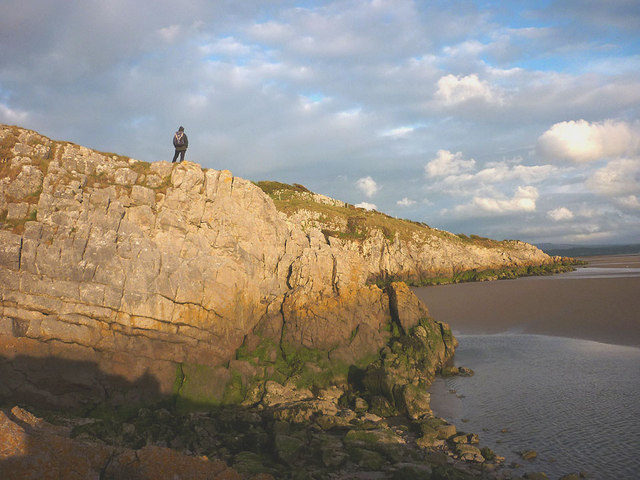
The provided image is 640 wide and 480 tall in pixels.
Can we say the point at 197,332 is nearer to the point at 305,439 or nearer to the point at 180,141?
the point at 305,439

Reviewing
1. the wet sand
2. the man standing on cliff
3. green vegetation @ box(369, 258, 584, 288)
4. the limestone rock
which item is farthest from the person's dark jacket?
green vegetation @ box(369, 258, 584, 288)

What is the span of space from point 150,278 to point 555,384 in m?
20.5

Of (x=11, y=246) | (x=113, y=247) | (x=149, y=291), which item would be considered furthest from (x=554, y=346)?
(x=11, y=246)

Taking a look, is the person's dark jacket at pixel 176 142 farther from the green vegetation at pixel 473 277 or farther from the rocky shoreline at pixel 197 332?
the green vegetation at pixel 473 277

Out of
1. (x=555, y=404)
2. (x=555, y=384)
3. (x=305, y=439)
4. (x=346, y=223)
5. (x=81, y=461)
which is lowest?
(x=305, y=439)

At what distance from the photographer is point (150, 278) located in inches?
690

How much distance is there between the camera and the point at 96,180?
18578mm

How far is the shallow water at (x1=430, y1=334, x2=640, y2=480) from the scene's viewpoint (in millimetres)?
13508

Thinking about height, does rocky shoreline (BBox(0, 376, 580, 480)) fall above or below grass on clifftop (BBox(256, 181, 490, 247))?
below

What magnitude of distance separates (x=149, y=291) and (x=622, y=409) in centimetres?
2079

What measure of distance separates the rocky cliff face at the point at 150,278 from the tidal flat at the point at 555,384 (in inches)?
238

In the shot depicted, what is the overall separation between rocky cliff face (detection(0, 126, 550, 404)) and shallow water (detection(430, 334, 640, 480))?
5.56m

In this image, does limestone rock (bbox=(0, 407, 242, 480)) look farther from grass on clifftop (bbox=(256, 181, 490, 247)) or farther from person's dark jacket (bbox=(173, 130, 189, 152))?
grass on clifftop (bbox=(256, 181, 490, 247))

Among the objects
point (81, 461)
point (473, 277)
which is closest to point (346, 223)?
point (473, 277)
